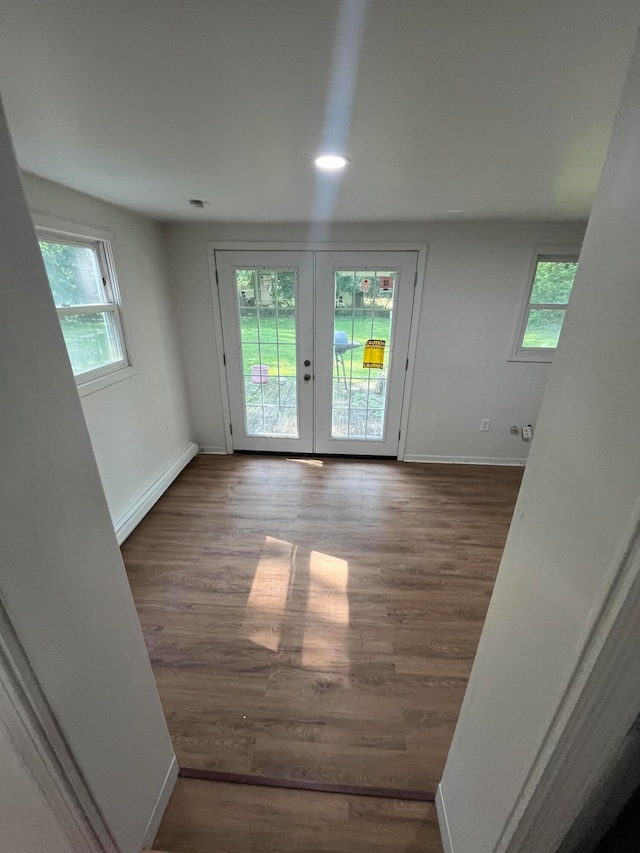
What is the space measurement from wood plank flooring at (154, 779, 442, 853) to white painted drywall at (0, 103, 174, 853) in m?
0.32

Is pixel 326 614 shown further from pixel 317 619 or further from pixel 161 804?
pixel 161 804

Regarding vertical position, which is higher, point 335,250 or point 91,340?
point 335,250

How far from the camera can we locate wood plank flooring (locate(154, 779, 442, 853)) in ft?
3.59

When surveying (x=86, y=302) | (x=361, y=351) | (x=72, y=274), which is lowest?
(x=361, y=351)

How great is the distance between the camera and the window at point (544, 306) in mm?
2822

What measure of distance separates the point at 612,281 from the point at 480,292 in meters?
2.76

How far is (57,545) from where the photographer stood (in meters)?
0.64

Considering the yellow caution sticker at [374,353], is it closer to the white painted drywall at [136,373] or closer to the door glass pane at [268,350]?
the door glass pane at [268,350]

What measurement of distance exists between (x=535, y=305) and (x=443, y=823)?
10.8 feet

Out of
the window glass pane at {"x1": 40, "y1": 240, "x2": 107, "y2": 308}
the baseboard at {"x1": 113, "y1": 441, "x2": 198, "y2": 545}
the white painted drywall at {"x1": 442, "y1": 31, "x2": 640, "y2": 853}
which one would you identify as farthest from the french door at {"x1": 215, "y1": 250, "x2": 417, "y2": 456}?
the white painted drywall at {"x1": 442, "y1": 31, "x2": 640, "y2": 853}

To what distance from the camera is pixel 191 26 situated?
692mm

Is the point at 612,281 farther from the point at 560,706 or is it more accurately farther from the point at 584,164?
the point at 584,164

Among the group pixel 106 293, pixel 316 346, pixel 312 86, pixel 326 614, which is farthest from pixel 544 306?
pixel 106 293

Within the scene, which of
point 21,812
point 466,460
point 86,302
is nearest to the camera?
point 21,812
